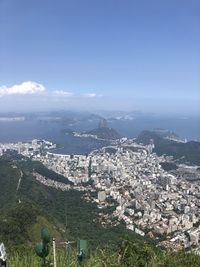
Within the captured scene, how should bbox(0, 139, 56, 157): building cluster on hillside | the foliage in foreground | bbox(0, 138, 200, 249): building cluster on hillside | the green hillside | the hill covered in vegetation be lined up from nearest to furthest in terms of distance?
the foliage in foreground < the green hillside < bbox(0, 138, 200, 249): building cluster on hillside < the hill covered in vegetation < bbox(0, 139, 56, 157): building cluster on hillside

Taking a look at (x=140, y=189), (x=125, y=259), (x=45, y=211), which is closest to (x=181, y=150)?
(x=140, y=189)

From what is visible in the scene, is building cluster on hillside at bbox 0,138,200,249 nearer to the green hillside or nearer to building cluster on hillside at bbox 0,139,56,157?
building cluster on hillside at bbox 0,139,56,157

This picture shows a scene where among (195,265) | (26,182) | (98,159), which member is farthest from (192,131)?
(195,265)

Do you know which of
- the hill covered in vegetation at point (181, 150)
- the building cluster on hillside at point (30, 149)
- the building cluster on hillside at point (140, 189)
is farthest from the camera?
the building cluster on hillside at point (30, 149)

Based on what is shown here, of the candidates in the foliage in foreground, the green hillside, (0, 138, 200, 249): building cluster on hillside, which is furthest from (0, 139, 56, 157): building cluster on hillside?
the foliage in foreground

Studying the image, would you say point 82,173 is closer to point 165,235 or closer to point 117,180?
point 117,180

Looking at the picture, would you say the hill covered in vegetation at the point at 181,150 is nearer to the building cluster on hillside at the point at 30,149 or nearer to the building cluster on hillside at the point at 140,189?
the building cluster on hillside at the point at 140,189

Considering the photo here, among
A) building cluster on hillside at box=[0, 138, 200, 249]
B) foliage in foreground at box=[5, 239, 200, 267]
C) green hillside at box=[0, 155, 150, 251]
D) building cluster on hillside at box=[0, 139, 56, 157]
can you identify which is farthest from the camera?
building cluster on hillside at box=[0, 139, 56, 157]

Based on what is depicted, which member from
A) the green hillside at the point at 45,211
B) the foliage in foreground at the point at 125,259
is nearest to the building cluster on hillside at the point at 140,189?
the green hillside at the point at 45,211
